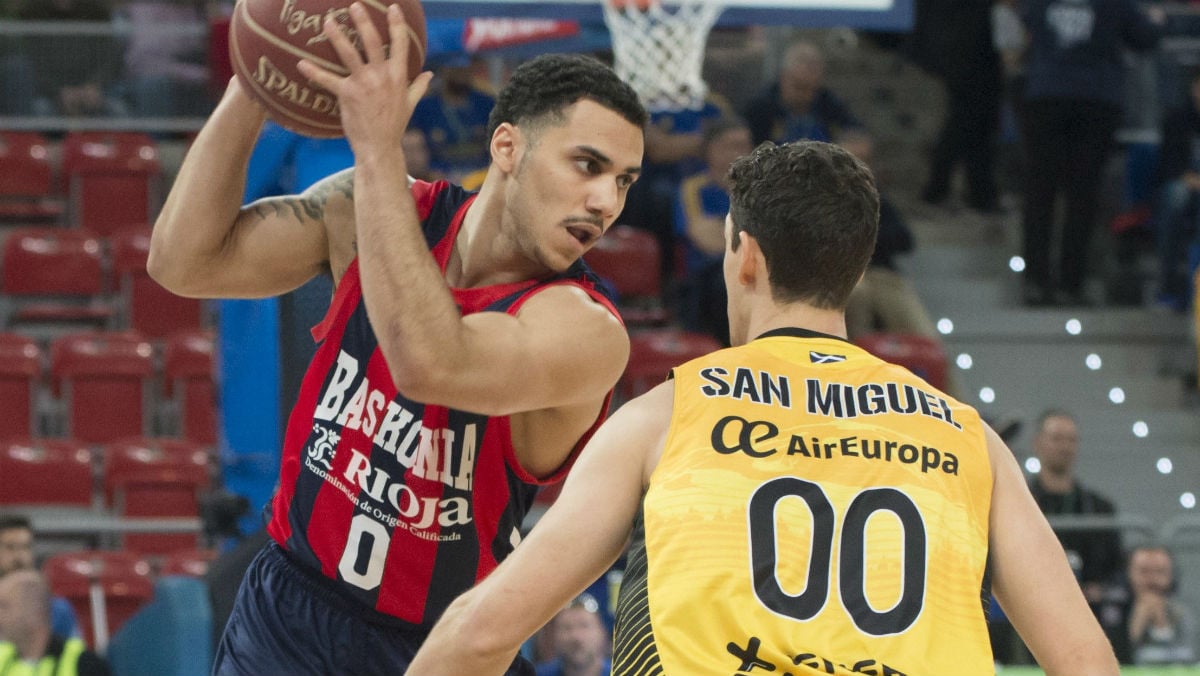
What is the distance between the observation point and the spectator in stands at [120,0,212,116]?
11.7 m

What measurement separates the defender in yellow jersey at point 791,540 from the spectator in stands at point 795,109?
7860 millimetres

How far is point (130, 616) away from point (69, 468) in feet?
3.92

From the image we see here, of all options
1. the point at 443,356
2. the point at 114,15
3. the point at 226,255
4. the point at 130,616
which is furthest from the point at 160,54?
the point at 443,356

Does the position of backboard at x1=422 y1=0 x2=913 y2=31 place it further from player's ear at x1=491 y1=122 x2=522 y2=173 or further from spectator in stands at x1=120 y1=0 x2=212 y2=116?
spectator in stands at x1=120 y1=0 x2=212 y2=116

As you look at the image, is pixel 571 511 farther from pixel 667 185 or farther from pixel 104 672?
pixel 667 185

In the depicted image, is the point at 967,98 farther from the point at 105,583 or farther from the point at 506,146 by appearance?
the point at 506,146

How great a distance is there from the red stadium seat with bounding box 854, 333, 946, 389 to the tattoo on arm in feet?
20.8

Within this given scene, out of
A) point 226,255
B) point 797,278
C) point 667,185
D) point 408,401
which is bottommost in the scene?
point 667,185

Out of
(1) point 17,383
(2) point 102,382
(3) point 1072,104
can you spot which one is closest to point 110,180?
(2) point 102,382

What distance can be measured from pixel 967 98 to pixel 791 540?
9.77 meters

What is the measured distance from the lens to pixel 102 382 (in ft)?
32.0

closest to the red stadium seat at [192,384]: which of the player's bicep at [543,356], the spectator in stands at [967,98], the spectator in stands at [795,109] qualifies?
the spectator in stands at [795,109]

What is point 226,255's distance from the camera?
11.9 ft

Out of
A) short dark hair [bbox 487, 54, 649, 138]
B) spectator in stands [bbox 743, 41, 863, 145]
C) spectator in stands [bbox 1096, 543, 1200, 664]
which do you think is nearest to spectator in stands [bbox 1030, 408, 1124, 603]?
spectator in stands [bbox 1096, 543, 1200, 664]
